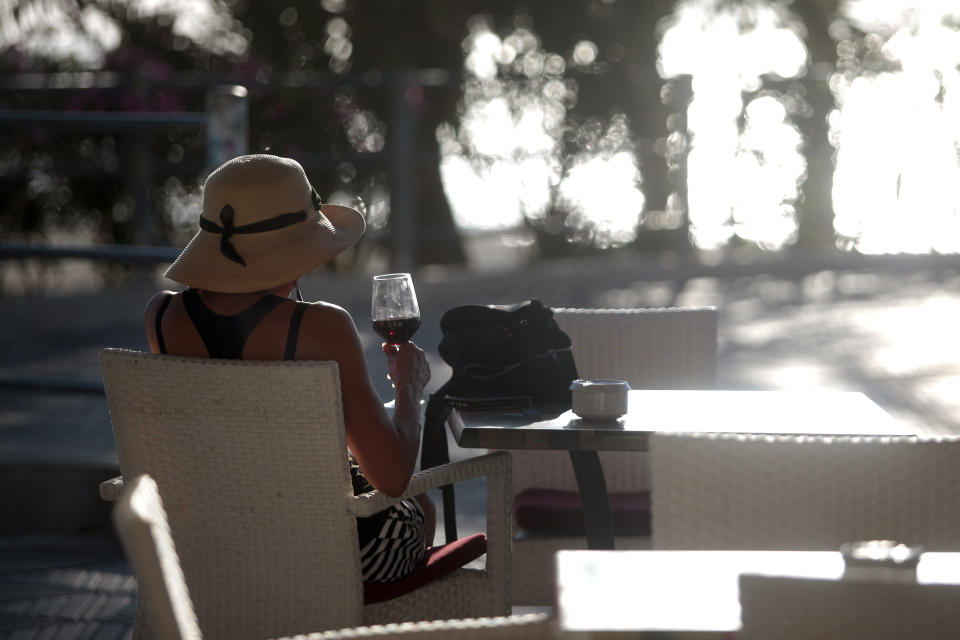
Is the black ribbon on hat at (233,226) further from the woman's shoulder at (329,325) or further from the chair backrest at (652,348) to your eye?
the chair backrest at (652,348)

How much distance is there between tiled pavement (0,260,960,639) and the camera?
3.91 metres

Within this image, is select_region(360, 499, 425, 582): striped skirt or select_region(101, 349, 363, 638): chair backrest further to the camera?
select_region(360, 499, 425, 582): striped skirt

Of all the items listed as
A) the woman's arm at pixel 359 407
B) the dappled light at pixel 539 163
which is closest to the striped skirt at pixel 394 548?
the woman's arm at pixel 359 407

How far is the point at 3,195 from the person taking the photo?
961 cm

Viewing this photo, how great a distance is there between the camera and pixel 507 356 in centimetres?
303

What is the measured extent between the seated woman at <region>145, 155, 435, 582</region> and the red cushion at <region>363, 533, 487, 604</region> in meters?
0.02

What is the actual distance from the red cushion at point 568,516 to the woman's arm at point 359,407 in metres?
0.73

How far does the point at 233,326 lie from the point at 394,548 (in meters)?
0.54

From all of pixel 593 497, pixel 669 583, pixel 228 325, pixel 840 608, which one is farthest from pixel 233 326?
pixel 840 608

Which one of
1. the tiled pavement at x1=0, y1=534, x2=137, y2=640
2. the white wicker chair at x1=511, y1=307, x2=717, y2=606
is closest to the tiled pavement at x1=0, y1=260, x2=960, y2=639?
the tiled pavement at x1=0, y1=534, x2=137, y2=640

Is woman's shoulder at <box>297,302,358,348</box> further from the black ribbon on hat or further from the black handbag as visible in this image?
the black handbag

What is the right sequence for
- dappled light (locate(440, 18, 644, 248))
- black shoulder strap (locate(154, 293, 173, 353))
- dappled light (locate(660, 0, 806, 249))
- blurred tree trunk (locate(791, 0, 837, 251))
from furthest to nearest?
blurred tree trunk (locate(791, 0, 837, 251)) < dappled light (locate(660, 0, 806, 249)) < dappled light (locate(440, 18, 644, 248)) < black shoulder strap (locate(154, 293, 173, 353))

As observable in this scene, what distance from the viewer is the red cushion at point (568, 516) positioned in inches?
130

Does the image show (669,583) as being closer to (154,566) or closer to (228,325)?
(154,566)
